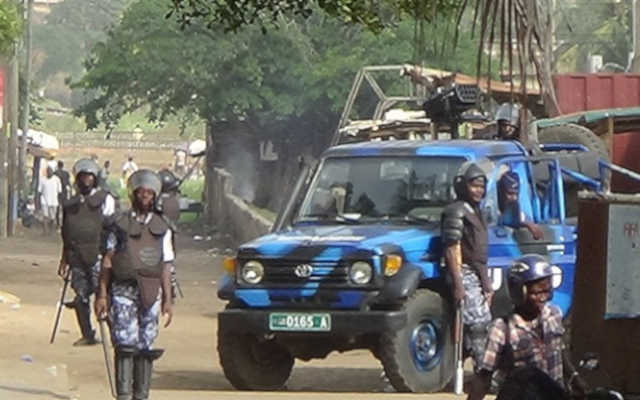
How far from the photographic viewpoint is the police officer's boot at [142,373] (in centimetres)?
1198

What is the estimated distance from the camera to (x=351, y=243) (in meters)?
13.5

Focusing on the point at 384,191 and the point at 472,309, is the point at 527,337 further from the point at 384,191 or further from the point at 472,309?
the point at 384,191

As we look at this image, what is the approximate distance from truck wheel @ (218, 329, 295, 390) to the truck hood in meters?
0.70

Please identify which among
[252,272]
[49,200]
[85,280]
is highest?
[252,272]

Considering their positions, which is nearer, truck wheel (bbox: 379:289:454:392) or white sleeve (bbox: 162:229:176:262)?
white sleeve (bbox: 162:229:176:262)

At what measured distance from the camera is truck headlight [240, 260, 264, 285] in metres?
13.8

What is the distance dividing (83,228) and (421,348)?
14.9 ft

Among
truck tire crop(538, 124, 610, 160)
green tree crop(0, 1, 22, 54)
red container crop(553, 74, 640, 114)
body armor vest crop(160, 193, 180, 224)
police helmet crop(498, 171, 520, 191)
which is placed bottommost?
body armor vest crop(160, 193, 180, 224)

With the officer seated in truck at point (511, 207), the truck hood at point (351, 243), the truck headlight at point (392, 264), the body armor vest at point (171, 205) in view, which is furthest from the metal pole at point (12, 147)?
the truck headlight at point (392, 264)

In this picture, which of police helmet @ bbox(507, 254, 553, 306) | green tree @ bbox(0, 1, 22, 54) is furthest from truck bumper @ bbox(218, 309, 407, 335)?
green tree @ bbox(0, 1, 22, 54)

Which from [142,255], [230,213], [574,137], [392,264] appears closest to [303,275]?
[392,264]

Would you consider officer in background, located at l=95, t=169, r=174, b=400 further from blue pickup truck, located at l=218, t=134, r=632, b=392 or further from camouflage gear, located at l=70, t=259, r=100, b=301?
camouflage gear, located at l=70, t=259, r=100, b=301

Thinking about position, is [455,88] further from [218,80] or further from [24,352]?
[218,80]

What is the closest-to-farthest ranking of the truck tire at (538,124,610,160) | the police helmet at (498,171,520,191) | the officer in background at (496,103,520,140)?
the police helmet at (498,171,520,191) → the officer in background at (496,103,520,140) → the truck tire at (538,124,610,160)
